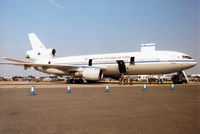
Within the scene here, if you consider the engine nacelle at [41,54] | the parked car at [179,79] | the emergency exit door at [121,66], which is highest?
the engine nacelle at [41,54]

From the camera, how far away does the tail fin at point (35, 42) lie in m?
34.6

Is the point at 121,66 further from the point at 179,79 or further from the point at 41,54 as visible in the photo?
the point at 41,54

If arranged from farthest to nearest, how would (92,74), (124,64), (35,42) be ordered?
1. (35,42)
2. (124,64)
3. (92,74)

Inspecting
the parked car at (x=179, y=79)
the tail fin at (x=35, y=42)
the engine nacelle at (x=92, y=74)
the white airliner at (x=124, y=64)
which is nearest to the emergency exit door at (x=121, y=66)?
the white airliner at (x=124, y=64)

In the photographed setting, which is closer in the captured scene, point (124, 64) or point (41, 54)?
point (124, 64)

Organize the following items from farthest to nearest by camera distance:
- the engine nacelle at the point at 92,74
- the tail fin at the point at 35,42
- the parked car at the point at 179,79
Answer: the tail fin at the point at 35,42 → the parked car at the point at 179,79 → the engine nacelle at the point at 92,74

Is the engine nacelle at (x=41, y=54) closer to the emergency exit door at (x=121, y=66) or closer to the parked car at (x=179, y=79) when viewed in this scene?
Answer: the emergency exit door at (x=121, y=66)

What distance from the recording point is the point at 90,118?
211 inches

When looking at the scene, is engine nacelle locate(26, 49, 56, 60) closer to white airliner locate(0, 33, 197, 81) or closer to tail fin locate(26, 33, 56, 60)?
tail fin locate(26, 33, 56, 60)

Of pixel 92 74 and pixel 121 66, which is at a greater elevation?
pixel 121 66

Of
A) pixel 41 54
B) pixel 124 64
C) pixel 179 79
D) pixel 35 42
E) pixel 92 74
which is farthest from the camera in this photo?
pixel 35 42

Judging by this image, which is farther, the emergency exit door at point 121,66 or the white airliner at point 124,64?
the emergency exit door at point 121,66

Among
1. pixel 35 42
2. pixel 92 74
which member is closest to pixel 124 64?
pixel 92 74

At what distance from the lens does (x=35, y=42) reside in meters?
34.7
